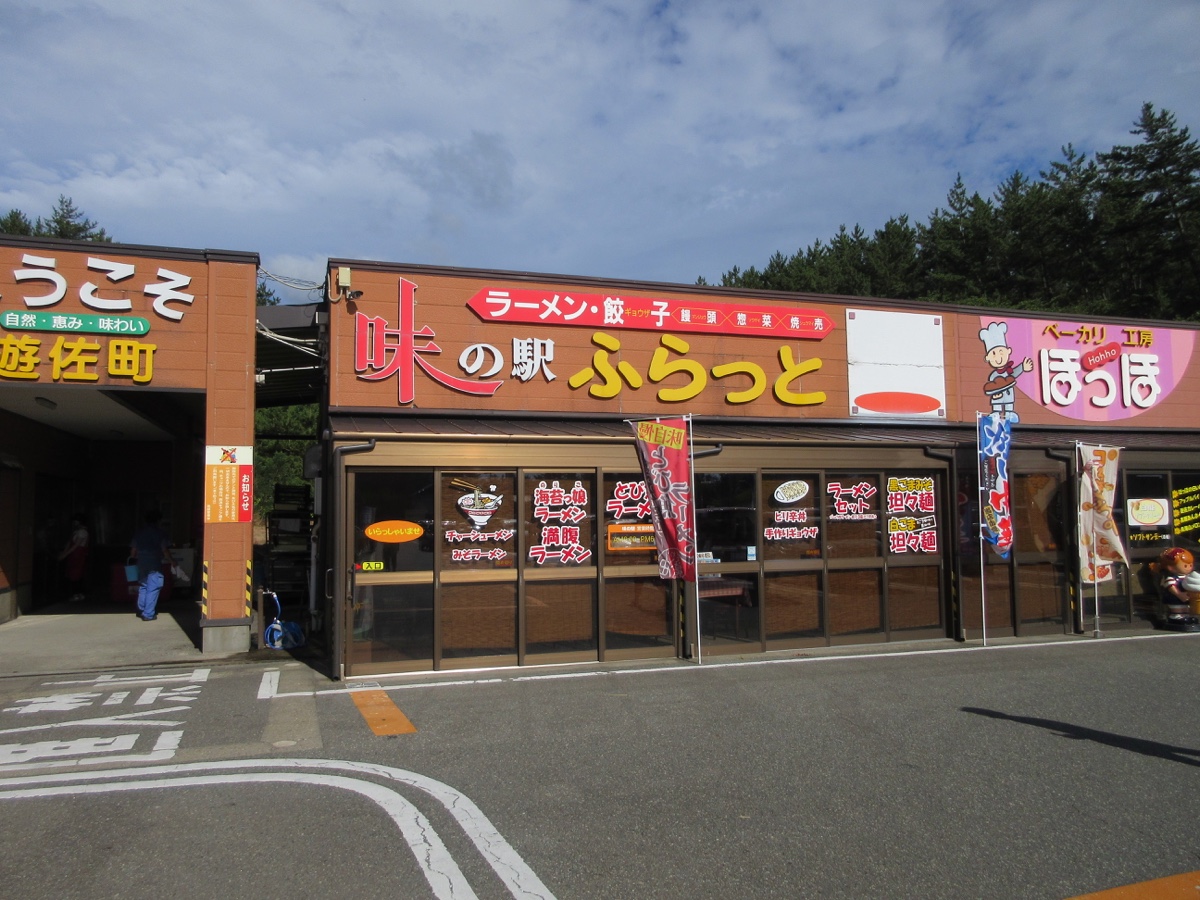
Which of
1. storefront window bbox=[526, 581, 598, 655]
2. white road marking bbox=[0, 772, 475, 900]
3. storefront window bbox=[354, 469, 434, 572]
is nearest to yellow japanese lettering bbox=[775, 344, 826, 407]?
storefront window bbox=[526, 581, 598, 655]

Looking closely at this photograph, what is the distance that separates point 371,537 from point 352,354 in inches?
103

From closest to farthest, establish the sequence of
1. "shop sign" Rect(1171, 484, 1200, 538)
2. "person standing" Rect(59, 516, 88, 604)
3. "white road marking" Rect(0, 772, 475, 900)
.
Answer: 1. "white road marking" Rect(0, 772, 475, 900)
2. "shop sign" Rect(1171, 484, 1200, 538)
3. "person standing" Rect(59, 516, 88, 604)

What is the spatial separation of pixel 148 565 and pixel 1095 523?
14265 mm

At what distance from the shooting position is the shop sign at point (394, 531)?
997 cm

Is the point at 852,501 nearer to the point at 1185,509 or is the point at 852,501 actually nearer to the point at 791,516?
the point at 791,516

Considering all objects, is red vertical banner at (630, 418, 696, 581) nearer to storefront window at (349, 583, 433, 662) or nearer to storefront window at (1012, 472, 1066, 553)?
storefront window at (349, 583, 433, 662)

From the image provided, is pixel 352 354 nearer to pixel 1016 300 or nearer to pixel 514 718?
pixel 514 718

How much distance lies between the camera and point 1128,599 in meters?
13.1

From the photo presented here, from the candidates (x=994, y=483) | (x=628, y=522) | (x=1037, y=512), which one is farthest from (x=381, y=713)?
(x=1037, y=512)

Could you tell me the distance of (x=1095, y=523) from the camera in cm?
1261

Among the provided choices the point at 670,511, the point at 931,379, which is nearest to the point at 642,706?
the point at 670,511

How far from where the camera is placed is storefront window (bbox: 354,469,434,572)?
9953 mm

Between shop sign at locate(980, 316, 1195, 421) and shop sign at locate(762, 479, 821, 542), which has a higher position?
shop sign at locate(980, 316, 1195, 421)

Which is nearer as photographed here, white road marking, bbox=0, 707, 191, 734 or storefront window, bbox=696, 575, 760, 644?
white road marking, bbox=0, 707, 191, 734
